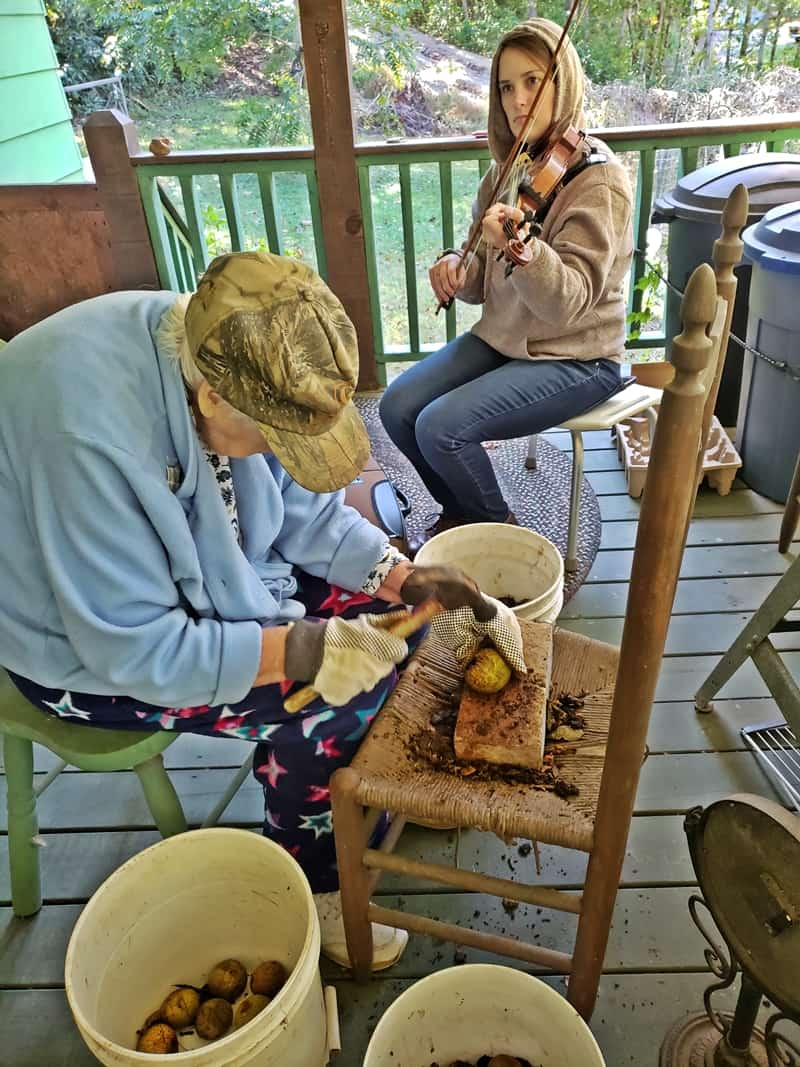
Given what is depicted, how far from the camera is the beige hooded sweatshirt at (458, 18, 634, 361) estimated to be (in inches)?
75.8

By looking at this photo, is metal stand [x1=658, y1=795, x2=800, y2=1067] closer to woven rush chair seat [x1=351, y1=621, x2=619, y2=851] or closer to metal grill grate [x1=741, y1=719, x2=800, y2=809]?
woven rush chair seat [x1=351, y1=621, x2=619, y2=851]

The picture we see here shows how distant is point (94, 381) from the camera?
110 cm

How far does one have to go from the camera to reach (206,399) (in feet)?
3.75

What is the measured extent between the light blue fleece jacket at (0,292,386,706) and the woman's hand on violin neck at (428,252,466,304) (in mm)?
1247

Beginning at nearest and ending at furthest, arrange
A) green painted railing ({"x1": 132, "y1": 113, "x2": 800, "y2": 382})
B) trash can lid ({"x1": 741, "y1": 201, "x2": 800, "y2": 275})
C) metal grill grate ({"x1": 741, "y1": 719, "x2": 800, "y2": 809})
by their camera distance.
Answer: metal grill grate ({"x1": 741, "y1": 719, "x2": 800, "y2": 809})
trash can lid ({"x1": 741, "y1": 201, "x2": 800, "y2": 275})
green painted railing ({"x1": 132, "y1": 113, "x2": 800, "y2": 382})

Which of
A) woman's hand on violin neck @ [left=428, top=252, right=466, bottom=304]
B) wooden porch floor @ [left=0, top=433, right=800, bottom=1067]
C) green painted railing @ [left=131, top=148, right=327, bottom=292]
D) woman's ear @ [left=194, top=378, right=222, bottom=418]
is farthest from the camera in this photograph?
green painted railing @ [left=131, top=148, right=327, bottom=292]

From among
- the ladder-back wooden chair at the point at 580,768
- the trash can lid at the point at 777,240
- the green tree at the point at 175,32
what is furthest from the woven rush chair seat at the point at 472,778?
the green tree at the point at 175,32

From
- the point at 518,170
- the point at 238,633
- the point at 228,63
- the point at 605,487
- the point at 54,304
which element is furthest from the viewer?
the point at 228,63

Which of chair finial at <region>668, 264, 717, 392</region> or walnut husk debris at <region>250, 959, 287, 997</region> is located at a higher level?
chair finial at <region>668, 264, 717, 392</region>

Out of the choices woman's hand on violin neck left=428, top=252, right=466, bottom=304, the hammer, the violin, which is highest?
the violin

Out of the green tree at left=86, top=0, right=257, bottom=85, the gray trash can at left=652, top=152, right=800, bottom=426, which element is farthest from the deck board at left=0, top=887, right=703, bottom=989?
the green tree at left=86, top=0, right=257, bottom=85

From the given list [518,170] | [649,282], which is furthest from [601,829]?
[649,282]

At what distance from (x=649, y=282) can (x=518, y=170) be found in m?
1.18

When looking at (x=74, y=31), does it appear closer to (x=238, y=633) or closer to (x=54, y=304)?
(x=54, y=304)
